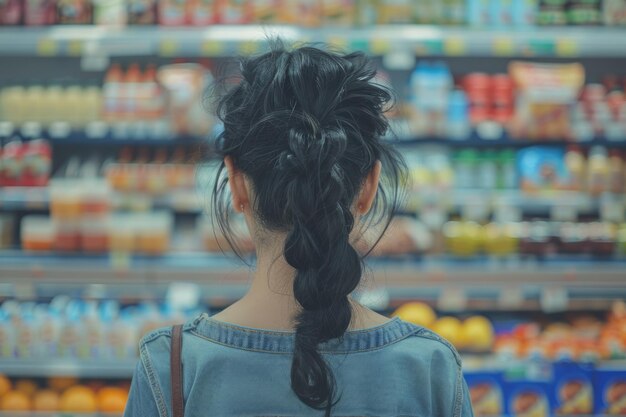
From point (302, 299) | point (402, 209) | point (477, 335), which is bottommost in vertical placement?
point (477, 335)

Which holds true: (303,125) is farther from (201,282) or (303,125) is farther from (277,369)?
(201,282)

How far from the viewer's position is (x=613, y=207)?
3.51 metres

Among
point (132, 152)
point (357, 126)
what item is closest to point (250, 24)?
point (132, 152)

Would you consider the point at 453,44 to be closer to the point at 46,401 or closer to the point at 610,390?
the point at 610,390

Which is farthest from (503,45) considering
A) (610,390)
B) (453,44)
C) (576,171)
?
(610,390)

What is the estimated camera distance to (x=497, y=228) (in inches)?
139

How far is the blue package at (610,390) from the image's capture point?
3.24m

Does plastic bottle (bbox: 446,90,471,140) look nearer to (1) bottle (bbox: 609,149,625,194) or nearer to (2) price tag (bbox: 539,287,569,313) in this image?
(1) bottle (bbox: 609,149,625,194)

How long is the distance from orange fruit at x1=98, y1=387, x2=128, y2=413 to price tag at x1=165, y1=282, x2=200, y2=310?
0.46 meters

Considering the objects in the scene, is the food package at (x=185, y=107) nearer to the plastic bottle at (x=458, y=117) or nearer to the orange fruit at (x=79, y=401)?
the plastic bottle at (x=458, y=117)

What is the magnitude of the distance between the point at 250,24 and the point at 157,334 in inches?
104

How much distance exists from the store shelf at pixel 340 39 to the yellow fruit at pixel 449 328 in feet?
4.13

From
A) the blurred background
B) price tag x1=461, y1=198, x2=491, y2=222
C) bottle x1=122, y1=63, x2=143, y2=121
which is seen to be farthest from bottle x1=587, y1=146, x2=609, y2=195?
bottle x1=122, y1=63, x2=143, y2=121

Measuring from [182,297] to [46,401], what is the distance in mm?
764
